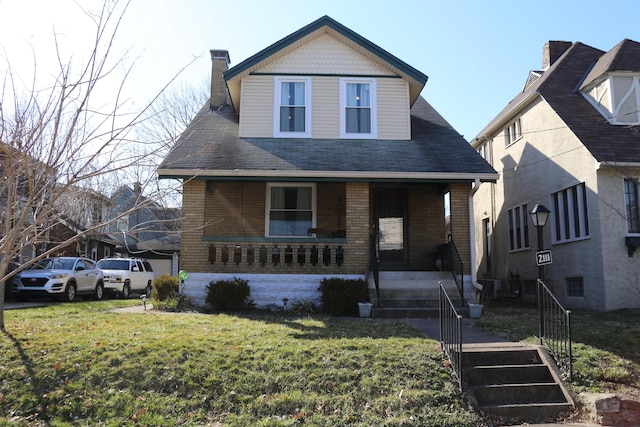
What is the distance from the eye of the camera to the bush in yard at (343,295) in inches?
462

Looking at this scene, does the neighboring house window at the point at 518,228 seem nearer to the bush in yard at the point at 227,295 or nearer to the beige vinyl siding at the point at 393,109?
the beige vinyl siding at the point at 393,109

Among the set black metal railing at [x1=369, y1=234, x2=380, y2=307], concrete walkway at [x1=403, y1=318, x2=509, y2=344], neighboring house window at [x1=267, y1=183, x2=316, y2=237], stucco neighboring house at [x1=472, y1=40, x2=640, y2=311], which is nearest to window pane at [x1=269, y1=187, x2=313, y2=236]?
neighboring house window at [x1=267, y1=183, x2=316, y2=237]

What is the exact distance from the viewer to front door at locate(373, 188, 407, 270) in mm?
15367

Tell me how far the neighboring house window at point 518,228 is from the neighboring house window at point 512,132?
8.00 ft

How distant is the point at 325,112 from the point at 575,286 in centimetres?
840

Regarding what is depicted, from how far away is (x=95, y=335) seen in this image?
26.8 feet

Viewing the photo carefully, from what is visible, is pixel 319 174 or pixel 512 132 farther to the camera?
pixel 512 132

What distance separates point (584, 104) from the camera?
15312 millimetres

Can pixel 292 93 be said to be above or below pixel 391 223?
above

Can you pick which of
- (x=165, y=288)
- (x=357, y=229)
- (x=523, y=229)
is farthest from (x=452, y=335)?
(x=523, y=229)

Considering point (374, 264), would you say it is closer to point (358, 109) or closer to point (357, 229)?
point (357, 229)

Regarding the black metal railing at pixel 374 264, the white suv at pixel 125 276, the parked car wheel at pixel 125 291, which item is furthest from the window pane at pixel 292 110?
the parked car wheel at pixel 125 291

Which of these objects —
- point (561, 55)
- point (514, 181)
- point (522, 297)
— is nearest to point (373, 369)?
point (522, 297)

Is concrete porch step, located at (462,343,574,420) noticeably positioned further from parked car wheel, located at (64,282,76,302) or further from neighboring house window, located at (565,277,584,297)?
parked car wheel, located at (64,282,76,302)
